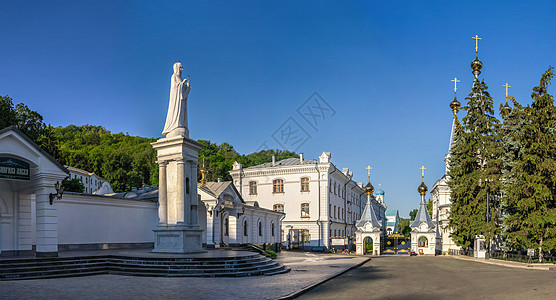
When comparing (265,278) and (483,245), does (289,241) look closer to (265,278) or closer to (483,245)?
(483,245)

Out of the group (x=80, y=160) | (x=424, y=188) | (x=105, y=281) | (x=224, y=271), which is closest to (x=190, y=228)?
(x=224, y=271)

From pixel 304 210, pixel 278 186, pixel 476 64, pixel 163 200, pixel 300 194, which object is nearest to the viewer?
pixel 163 200

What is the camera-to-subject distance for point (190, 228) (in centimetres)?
1844

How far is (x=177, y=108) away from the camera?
19.2 m

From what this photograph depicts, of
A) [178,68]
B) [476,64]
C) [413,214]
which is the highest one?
[476,64]

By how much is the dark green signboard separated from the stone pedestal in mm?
4899

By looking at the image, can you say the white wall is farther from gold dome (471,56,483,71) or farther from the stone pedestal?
gold dome (471,56,483,71)

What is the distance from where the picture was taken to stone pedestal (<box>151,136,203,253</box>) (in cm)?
1806

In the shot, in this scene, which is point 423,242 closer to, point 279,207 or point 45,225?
point 279,207

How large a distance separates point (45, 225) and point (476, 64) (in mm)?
42019

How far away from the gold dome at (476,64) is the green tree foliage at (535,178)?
18.6 meters

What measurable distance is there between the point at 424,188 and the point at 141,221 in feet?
109

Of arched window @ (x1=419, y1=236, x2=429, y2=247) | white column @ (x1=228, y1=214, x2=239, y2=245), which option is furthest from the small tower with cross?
white column @ (x1=228, y1=214, x2=239, y2=245)

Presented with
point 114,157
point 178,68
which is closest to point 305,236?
point 178,68
